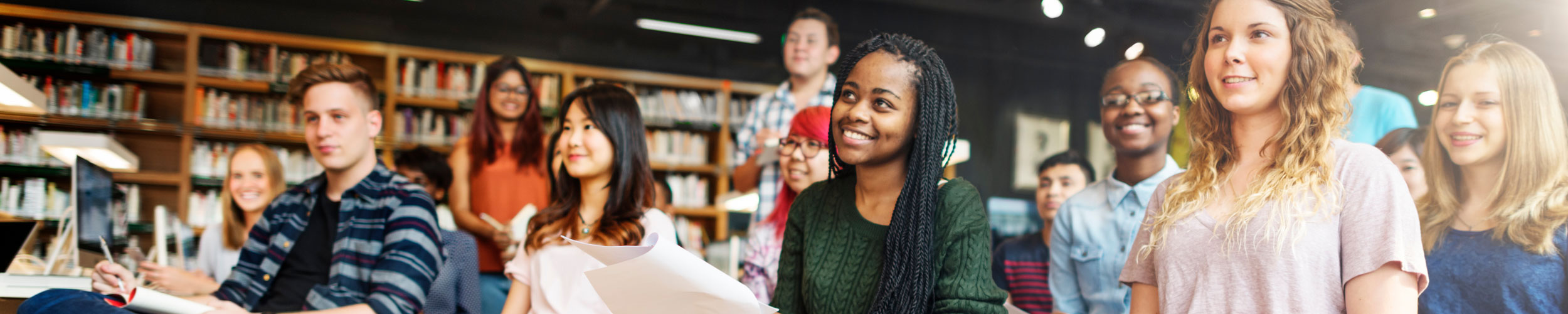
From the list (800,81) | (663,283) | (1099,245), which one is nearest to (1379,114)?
(1099,245)

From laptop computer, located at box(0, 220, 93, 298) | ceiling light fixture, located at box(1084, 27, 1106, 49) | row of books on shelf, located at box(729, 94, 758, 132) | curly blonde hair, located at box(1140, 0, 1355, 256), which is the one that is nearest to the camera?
curly blonde hair, located at box(1140, 0, 1355, 256)

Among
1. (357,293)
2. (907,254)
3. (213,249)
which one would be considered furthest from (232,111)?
(907,254)

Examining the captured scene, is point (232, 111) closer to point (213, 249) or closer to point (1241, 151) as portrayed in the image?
point (213, 249)

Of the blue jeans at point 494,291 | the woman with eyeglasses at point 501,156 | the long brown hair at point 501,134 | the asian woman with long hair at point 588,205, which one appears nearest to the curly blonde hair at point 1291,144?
the asian woman with long hair at point 588,205

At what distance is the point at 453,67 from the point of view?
6.01 meters

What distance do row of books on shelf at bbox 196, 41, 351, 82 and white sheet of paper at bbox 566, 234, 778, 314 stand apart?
498 cm

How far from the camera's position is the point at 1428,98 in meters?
1.86

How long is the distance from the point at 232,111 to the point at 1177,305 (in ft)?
18.7

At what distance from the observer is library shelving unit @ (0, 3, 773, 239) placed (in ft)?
16.9

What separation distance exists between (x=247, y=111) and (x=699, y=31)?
2959 millimetres

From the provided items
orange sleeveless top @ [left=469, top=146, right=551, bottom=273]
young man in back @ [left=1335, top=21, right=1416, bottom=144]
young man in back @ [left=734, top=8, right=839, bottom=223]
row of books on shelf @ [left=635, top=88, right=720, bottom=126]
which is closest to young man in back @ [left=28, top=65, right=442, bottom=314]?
orange sleeveless top @ [left=469, top=146, right=551, bottom=273]

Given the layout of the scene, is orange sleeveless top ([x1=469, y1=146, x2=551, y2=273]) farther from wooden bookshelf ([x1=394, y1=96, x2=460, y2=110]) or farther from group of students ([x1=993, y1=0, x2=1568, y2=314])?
group of students ([x1=993, y1=0, x2=1568, y2=314])

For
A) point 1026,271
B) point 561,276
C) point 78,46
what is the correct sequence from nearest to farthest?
point 561,276 < point 1026,271 < point 78,46

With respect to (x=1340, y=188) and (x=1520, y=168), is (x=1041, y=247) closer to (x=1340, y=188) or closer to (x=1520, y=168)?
(x=1520, y=168)
